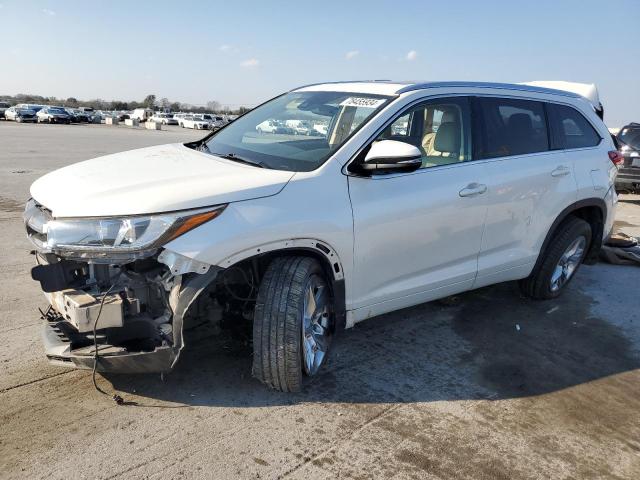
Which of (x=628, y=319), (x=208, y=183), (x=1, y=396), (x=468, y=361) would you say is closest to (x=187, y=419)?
(x=1, y=396)

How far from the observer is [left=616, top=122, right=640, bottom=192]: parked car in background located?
480 inches

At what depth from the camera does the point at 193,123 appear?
61.2 meters

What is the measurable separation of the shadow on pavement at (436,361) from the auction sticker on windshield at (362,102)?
1.73 metres

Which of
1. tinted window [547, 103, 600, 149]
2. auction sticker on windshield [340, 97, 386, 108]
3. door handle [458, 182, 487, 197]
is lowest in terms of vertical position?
door handle [458, 182, 487, 197]

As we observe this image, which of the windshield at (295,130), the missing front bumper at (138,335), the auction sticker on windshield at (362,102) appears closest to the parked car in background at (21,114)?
the windshield at (295,130)

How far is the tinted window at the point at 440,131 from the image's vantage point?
3.89 meters

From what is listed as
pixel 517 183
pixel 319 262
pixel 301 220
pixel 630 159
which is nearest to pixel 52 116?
pixel 630 159

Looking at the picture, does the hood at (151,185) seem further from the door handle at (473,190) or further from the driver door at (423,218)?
the door handle at (473,190)

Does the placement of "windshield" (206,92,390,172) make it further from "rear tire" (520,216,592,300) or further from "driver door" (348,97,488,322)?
"rear tire" (520,216,592,300)

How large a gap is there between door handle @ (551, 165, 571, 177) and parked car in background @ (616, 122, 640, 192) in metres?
8.74

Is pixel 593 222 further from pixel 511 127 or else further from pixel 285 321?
pixel 285 321

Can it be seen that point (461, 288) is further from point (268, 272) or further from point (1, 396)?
point (1, 396)

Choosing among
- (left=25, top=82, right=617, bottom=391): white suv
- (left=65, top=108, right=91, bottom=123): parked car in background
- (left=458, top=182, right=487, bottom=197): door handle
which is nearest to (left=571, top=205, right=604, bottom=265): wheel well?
(left=25, top=82, right=617, bottom=391): white suv

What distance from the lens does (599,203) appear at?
514 cm
